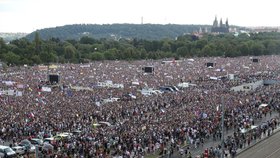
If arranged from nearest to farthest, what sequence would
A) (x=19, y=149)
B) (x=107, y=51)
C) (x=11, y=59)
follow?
1. (x=19, y=149)
2. (x=11, y=59)
3. (x=107, y=51)

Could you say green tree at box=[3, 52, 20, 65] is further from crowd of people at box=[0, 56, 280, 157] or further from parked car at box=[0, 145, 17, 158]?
parked car at box=[0, 145, 17, 158]

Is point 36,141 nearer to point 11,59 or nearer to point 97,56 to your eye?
point 11,59

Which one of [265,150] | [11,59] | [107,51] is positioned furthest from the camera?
[107,51]

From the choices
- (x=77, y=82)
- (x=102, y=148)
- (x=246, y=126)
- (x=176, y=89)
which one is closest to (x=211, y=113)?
(x=246, y=126)

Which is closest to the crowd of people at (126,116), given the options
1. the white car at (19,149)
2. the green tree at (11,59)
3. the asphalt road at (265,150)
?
the asphalt road at (265,150)

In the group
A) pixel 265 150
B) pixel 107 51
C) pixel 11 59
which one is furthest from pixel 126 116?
pixel 107 51

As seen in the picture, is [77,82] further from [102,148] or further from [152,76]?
[102,148]

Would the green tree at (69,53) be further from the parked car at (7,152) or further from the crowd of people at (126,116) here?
the parked car at (7,152)

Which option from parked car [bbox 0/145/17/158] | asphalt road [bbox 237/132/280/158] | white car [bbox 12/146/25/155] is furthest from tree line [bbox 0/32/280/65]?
asphalt road [bbox 237/132/280/158]

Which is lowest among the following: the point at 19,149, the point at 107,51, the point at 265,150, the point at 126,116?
the point at 107,51
